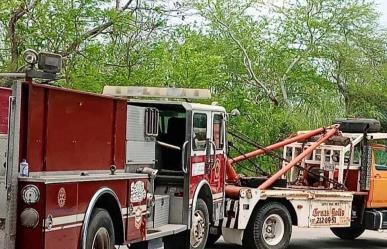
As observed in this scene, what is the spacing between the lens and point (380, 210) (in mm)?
14148

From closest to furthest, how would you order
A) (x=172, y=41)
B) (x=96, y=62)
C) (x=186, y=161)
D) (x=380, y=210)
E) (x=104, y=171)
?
(x=104, y=171)
(x=186, y=161)
(x=380, y=210)
(x=96, y=62)
(x=172, y=41)

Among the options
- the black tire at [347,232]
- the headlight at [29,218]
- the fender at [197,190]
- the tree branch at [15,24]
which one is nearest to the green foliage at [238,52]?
the tree branch at [15,24]

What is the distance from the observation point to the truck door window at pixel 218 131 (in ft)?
38.3

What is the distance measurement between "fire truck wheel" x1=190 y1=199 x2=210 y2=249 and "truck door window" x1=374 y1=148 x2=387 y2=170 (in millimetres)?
4454

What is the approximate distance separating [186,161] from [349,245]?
5.61 m

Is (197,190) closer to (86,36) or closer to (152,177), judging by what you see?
(152,177)

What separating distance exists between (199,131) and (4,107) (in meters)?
4.29

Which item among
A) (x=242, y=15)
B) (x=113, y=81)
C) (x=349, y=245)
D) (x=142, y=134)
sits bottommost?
(x=349, y=245)

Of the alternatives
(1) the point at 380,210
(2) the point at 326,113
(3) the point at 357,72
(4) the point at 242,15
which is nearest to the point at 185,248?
(1) the point at 380,210

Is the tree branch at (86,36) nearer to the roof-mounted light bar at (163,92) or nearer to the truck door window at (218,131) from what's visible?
the roof-mounted light bar at (163,92)

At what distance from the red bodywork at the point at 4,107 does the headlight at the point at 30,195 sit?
31.6 inches

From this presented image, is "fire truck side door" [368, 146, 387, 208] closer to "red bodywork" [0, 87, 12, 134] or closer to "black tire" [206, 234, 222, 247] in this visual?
"black tire" [206, 234, 222, 247]

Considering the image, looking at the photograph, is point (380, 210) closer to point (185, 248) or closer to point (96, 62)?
point (185, 248)

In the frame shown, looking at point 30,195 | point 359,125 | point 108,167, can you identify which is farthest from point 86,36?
point 30,195
